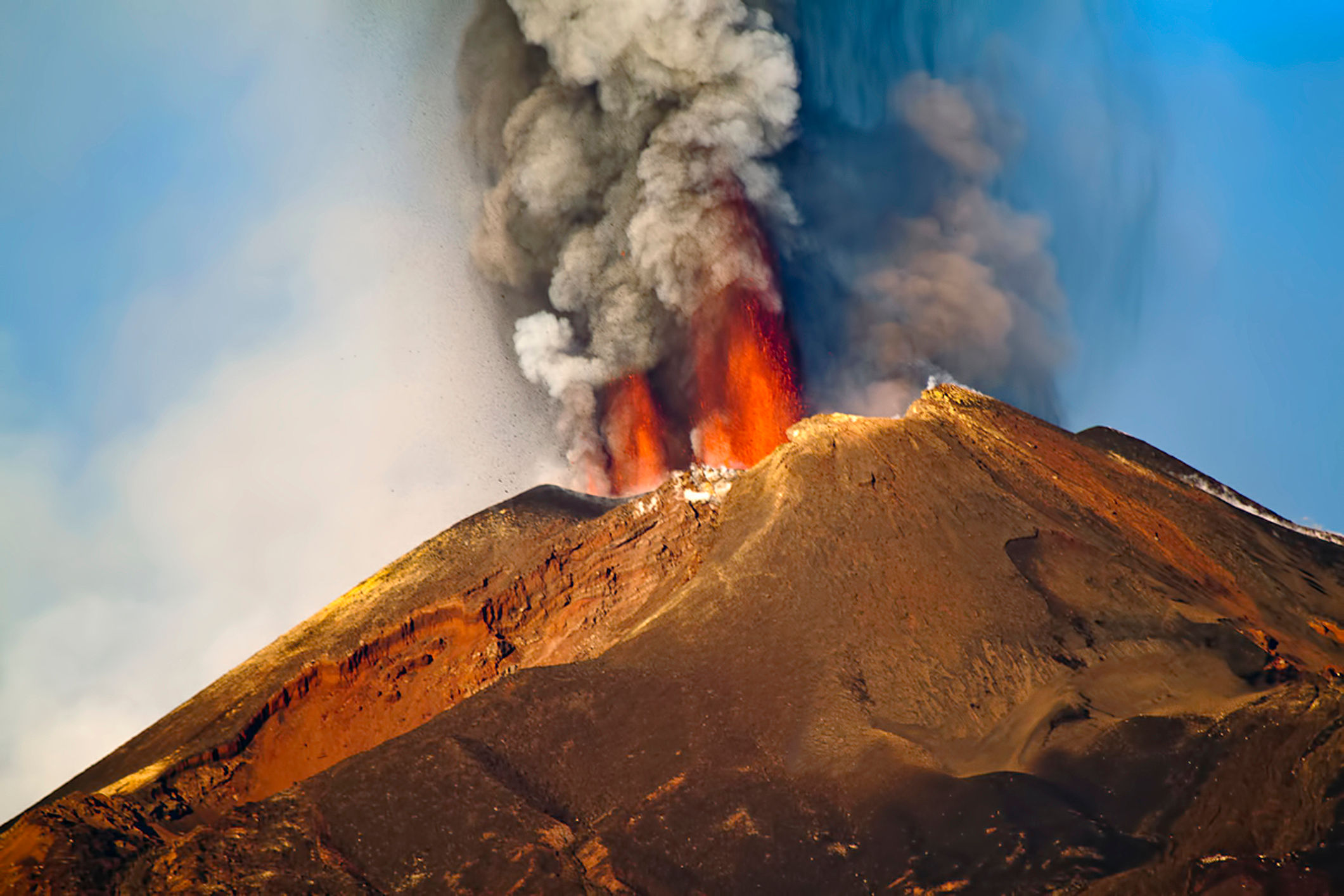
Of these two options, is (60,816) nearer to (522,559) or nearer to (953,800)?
(522,559)

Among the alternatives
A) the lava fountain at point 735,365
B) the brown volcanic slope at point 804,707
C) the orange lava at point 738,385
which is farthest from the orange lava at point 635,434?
the brown volcanic slope at point 804,707

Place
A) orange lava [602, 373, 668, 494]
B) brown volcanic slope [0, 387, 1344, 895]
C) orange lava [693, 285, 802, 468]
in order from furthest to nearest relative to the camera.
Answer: orange lava [602, 373, 668, 494] → orange lava [693, 285, 802, 468] → brown volcanic slope [0, 387, 1344, 895]

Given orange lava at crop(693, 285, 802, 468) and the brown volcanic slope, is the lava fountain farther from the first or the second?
the brown volcanic slope

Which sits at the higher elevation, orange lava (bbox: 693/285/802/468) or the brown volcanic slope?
orange lava (bbox: 693/285/802/468)

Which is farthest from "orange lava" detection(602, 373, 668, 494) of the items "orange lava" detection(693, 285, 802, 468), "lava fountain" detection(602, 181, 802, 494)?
"orange lava" detection(693, 285, 802, 468)

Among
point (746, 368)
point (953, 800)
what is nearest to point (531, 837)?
point (953, 800)

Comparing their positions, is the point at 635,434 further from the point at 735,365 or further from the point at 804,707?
the point at 804,707

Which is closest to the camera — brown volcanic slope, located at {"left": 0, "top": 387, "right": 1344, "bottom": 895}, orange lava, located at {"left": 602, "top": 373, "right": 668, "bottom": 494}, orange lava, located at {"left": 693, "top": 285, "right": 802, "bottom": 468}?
brown volcanic slope, located at {"left": 0, "top": 387, "right": 1344, "bottom": 895}
